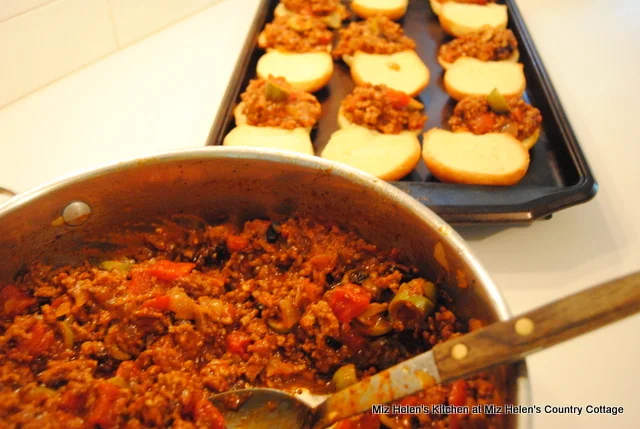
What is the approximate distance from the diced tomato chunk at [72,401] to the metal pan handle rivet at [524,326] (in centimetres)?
108

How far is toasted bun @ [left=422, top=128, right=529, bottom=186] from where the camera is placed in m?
2.18

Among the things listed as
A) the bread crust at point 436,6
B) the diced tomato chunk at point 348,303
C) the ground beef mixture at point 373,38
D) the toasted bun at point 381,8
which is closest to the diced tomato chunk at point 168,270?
the diced tomato chunk at point 348,303

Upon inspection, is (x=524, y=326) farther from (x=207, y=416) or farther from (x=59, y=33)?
(x=59, y=33)

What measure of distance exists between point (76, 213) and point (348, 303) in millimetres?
852

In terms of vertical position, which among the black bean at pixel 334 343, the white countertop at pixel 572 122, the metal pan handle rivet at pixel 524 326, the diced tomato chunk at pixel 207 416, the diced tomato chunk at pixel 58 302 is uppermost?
the metal pan handle rivet at pixel 524 326

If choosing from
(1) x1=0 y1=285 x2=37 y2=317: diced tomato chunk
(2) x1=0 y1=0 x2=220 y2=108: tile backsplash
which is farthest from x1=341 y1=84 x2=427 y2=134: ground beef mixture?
(1) x1=0 y1=285 x2=37 y2=317: diced tomato chunk

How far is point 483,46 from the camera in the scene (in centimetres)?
306

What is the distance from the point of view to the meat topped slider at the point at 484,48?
305cm

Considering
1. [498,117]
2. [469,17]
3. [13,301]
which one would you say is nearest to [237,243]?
[13,301]

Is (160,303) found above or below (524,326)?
below

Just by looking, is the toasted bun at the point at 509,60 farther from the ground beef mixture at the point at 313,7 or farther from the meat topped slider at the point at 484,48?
the ground beef mixture at the point at 313,7

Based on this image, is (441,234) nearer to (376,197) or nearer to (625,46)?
(376,197)

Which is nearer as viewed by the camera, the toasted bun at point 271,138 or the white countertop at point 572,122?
the white countertop at point 572,122

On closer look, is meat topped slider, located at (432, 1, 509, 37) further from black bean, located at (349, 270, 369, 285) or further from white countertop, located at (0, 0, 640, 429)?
black bean, located at (349, 270, 369, 285)
